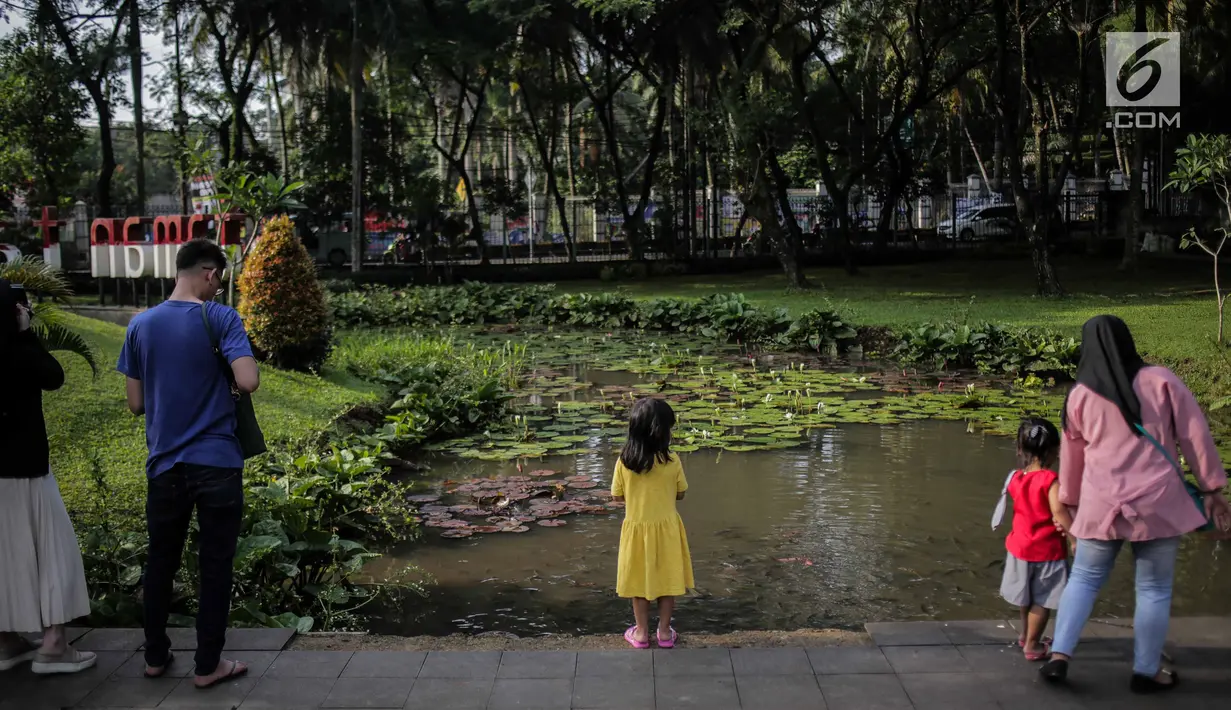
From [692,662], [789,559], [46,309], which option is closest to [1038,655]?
[692,662]

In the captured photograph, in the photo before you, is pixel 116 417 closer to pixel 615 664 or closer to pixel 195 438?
pixel 195 438

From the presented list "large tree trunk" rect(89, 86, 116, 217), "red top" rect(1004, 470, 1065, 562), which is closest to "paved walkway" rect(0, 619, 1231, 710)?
"red top" rect(1004, 470, 1065, 562)

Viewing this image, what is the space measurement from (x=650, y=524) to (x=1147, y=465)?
74.9 inches

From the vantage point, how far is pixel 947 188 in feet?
114

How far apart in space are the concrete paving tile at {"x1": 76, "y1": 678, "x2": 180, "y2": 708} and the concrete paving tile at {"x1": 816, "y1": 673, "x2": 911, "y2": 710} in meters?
2.42

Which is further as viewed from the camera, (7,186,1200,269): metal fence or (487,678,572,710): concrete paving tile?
(7,186,1200,269): metal fence

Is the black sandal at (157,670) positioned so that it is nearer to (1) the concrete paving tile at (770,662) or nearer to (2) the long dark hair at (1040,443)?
(1) the concrete paving tile at (770,662)

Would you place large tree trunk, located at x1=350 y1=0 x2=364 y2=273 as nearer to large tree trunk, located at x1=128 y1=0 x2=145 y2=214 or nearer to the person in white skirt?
large tree trunk, located at x1=128 y1=0 x2=145 y2=214

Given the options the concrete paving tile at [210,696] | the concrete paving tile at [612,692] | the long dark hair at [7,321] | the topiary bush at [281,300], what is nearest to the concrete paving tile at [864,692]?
the concrete paving tile at [612,692]

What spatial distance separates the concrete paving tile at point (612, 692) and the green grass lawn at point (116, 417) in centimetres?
372

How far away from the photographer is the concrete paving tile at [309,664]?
14.4 feet

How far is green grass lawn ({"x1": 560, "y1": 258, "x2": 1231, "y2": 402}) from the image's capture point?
1262cm

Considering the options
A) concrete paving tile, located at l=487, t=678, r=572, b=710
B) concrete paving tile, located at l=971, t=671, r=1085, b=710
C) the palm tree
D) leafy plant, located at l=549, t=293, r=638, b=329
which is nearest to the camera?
concrete paving tile, located at l=971, t=671, r=1085, b=710

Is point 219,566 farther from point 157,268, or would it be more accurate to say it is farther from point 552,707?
point 157,268
